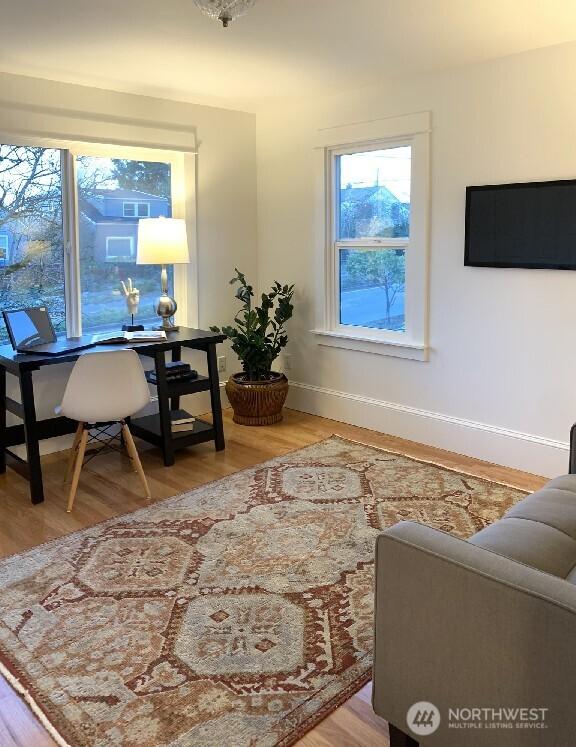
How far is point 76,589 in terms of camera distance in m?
2.73

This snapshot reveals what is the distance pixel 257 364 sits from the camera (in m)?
5.00

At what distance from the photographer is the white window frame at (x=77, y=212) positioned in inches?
173

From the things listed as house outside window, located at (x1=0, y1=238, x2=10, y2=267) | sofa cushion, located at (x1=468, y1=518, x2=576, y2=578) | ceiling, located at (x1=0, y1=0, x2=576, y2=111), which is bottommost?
sofa cushion, located at (x1=468, y1=518, x2=576, y2=578)

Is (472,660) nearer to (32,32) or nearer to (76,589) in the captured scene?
(76,589)

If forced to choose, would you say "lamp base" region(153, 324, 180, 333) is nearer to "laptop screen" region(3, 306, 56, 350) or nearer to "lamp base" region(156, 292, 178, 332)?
"lamp base" region(156, 292, 178, 332)

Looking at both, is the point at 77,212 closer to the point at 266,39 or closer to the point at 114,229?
the point at 114,229

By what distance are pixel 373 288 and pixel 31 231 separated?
2211 mm

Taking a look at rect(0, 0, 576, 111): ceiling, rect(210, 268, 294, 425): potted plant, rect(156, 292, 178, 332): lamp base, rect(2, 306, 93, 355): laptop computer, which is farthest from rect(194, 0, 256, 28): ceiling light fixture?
rect(210, 268, 294, 425): potted plant

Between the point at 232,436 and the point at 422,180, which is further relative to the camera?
the point at 232,436

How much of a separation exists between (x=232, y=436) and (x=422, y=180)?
6.68 feet

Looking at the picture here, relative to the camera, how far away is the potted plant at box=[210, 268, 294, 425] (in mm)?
4922

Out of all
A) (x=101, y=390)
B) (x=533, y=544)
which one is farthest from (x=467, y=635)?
(x=101, y=390)

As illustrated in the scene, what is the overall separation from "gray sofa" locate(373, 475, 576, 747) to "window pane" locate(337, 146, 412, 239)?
10.1 feet

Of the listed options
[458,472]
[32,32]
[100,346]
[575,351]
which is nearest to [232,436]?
[100,346]
